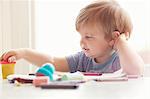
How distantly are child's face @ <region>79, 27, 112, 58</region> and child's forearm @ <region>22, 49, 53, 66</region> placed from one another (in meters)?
0.16

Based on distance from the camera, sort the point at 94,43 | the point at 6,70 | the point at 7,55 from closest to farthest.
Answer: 1. the point at 6,70
2. the point at 7,55
3. the point at 94,43

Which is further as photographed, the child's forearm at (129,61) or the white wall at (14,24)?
the white wall at (14,24)

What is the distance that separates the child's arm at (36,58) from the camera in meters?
1.12

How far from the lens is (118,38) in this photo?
1083mm

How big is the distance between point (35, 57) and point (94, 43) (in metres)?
0.21

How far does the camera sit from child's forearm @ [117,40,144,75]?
0.97m

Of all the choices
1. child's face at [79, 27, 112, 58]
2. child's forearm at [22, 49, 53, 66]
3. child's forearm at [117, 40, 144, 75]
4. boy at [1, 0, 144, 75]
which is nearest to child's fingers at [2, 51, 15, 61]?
boy at [1, 0, 144, 75]

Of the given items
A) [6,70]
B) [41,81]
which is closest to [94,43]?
[6,70]

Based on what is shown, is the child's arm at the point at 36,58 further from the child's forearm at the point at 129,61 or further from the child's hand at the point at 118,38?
the child's forearm at the point at 129,61

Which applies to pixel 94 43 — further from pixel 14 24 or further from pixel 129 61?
pixel 14 24

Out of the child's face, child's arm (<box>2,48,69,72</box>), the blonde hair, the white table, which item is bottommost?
the white table

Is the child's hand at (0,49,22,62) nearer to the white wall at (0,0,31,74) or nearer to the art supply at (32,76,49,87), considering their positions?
the art supply at (32,76,49,87)

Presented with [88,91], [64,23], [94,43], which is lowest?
[88,91]

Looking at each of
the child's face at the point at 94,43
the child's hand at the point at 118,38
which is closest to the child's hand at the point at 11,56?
the child's face at the point at 94,43
